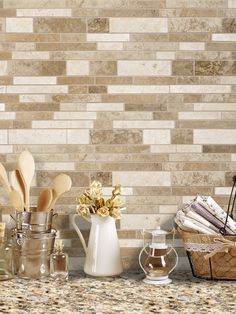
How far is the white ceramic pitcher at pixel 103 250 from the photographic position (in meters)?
1.89

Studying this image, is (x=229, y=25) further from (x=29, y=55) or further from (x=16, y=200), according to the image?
(x=16, y=200)

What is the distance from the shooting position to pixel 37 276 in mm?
1878

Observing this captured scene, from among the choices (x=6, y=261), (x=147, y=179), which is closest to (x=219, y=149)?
(x=147, y=179)

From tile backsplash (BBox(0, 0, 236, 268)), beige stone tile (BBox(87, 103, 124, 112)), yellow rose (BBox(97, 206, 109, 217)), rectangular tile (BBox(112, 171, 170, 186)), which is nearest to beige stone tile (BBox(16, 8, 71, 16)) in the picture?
tile backsplash (BBox(0, 0, 236, 268))

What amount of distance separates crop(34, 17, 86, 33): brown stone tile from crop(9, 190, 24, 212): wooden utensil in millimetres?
579

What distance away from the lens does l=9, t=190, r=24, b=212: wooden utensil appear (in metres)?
1.89

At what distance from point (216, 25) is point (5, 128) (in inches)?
32.2

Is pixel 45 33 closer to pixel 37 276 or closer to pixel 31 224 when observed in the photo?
pixel 31 224

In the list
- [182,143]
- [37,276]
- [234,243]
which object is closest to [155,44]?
[182,143]

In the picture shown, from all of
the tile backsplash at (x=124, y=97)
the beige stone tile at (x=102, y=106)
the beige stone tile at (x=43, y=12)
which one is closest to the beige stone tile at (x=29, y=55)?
the tile backsplash at (x=124, y=97)

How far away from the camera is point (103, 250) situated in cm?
189

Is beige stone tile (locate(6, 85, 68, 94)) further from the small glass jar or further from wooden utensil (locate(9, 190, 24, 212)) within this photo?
the small glass jar

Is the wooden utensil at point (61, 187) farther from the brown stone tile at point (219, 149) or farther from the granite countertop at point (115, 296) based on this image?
the brown stone tile at point (219, 149)

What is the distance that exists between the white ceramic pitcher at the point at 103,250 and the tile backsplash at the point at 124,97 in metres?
0.14
